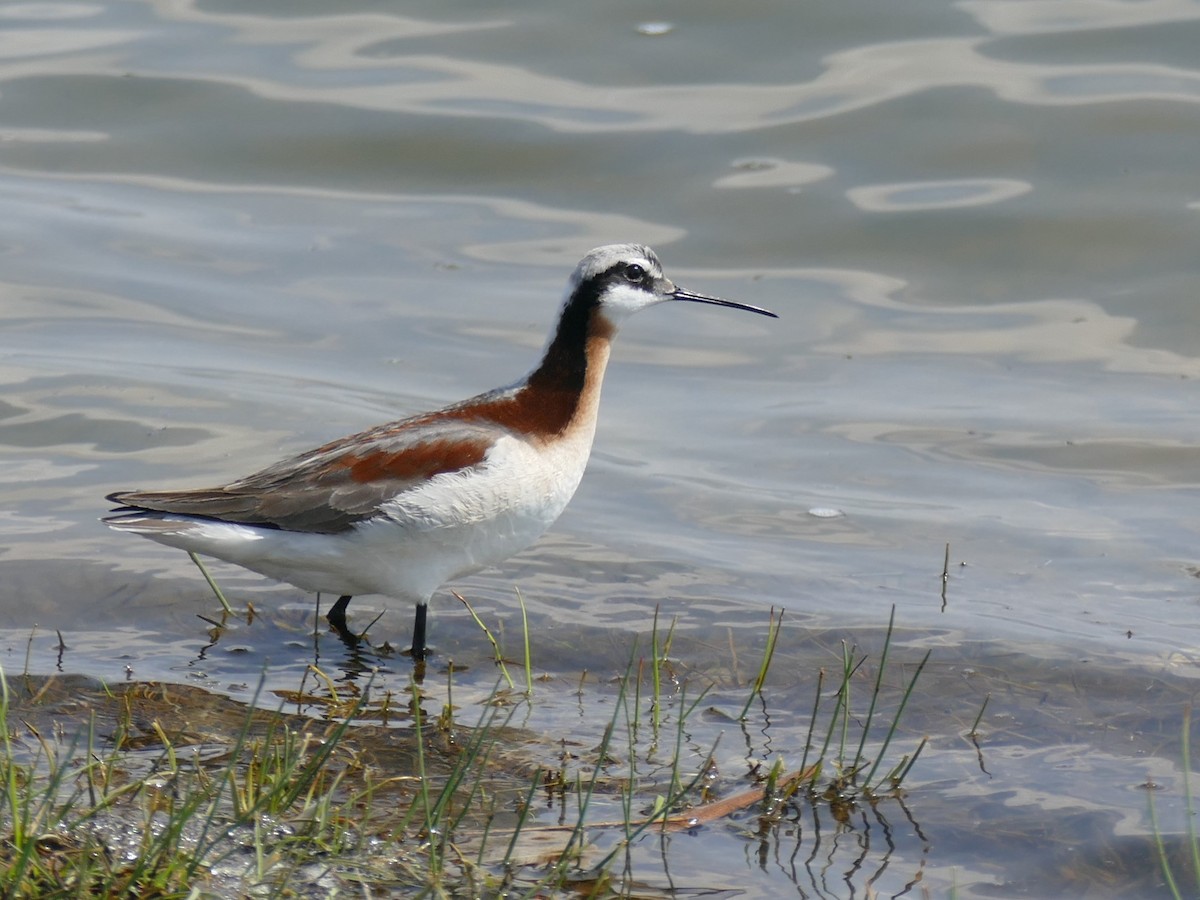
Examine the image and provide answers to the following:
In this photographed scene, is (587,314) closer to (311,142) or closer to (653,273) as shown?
(653,273)

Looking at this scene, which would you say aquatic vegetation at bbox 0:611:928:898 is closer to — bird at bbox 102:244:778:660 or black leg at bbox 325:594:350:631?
→ bird at bbox 102:244:778:660

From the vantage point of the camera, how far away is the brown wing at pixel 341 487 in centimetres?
694

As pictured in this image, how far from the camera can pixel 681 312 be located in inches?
478

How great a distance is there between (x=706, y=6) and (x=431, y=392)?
570cm

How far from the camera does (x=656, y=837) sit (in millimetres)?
4969

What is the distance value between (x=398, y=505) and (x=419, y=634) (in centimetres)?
62

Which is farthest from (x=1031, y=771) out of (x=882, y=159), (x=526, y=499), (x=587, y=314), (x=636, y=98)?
(x=636, y=98)

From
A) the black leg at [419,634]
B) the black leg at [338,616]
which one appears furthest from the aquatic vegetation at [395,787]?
the black leg at [338,616]

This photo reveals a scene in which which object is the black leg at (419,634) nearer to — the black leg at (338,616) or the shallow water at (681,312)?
the shallow water at (681,312)

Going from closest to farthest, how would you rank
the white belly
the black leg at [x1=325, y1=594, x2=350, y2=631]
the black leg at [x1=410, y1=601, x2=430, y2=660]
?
1. the white belly
2. the black leg at [x1=410, y1=601, x2=430, y2=660]
3. the black leg at [x1=325, y1=594, x2=350, y2=631]

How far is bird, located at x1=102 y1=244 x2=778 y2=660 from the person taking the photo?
688cm

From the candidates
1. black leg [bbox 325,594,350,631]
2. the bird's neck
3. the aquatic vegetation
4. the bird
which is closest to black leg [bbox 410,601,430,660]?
the bird

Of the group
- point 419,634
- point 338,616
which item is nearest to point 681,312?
point 338,616

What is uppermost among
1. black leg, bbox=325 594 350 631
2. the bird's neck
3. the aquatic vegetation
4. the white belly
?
the bird's neck
